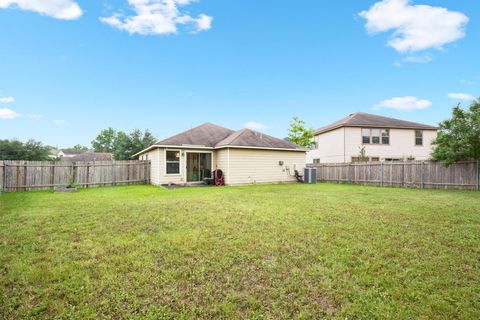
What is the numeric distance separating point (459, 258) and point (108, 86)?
76.4 ft

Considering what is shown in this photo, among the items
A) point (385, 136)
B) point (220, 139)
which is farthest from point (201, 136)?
point (385, 136)

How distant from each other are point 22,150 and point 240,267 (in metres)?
23.4

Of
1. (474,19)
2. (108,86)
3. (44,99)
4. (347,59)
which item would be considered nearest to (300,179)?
(347,59)

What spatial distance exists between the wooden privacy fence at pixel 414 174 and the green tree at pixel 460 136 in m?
0.64

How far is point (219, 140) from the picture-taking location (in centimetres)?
1716

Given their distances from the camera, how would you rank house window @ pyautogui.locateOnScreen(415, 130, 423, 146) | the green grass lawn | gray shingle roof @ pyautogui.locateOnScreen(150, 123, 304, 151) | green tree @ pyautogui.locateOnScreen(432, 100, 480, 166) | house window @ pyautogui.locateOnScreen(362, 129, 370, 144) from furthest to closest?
house window @ pyautogui.locateOnScreen(415, 130, 423, 146) → house window @ pyautogui.locateOnScreen(362, 129, 370, 144) → gray shingle roof @ pyautogui.locateOnScreen(150, 123, 304, 151) → green tree @ pyautogui.locateOnScreen(432, 100, 480, 166) → the green grass lawn

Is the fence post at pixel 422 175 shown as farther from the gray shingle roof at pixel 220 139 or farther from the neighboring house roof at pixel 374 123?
the neighboring house roof at pixel 374 123

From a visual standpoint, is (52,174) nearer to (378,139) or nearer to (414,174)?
(414,174)

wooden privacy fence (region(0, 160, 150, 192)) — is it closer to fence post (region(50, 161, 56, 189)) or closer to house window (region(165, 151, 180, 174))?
fence post (region(50, 161, 56, 189))

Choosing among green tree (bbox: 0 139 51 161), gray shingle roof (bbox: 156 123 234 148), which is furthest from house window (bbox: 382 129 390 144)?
green tree (bbox: 0 139 51 161)

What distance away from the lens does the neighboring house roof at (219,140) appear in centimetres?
1491

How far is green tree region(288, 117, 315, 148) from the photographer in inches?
1129

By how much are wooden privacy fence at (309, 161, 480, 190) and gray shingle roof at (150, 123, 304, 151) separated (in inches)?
168

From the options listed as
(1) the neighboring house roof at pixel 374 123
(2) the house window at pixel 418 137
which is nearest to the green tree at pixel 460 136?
(1) the neighboring house roof at pixel 374 123
